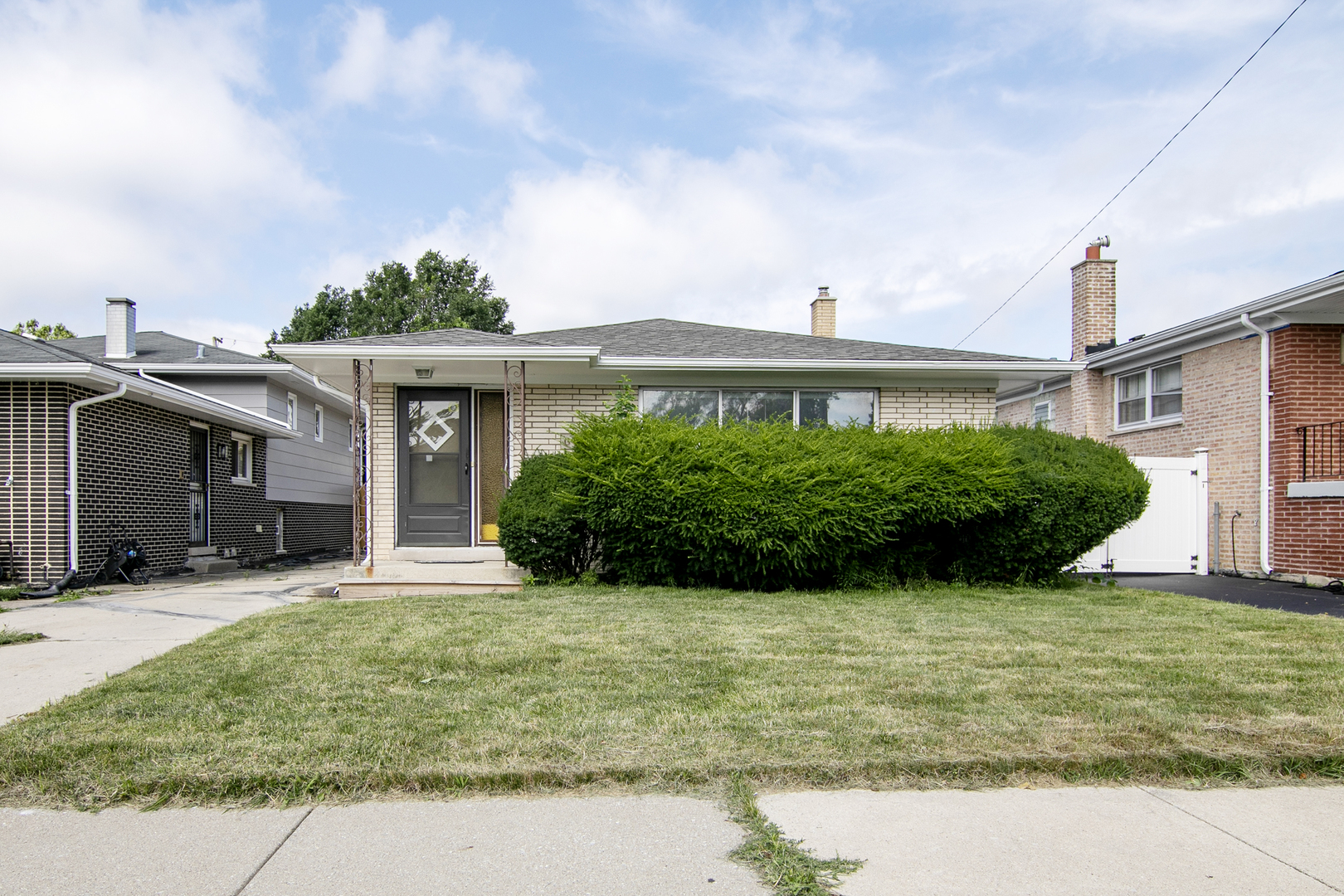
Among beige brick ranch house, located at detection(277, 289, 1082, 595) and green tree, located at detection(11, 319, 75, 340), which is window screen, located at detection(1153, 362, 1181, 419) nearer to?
beige brick ranch house, located at detection(277, 289, 1082, 595)

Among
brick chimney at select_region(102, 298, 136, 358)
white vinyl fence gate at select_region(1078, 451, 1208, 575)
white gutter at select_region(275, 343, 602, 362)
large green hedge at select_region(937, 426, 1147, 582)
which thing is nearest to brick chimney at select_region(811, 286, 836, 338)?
white vinyl fence gate at select_region(1078, 451, 1208, 575)

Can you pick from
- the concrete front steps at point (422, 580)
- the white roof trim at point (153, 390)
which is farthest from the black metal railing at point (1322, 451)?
the white roof trim at point (153, 390)

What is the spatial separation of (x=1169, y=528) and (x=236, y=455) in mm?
16363

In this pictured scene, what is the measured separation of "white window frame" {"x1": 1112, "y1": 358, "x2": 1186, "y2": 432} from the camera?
1373cm

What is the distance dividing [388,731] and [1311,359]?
12.8 meters

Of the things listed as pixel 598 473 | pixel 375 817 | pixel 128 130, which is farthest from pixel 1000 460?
pixel 128 130

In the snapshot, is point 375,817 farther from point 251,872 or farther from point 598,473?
point 598,473

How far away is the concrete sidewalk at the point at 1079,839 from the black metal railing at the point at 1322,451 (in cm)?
981

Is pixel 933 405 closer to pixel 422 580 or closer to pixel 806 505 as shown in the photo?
pixel 806 505

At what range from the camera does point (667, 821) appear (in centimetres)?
298

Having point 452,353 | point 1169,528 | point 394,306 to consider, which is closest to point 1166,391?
point 1169,528

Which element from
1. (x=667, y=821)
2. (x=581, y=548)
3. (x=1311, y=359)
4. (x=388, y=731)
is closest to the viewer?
(x=667, y=821)

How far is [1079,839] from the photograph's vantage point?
9.41 ft

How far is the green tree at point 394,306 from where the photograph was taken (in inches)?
1673
